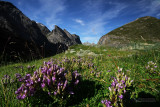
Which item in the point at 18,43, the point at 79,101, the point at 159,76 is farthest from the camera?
the point at 18,43

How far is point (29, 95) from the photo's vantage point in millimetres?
1910

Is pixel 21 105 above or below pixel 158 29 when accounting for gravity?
below

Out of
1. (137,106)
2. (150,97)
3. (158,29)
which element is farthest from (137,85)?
(158,29)

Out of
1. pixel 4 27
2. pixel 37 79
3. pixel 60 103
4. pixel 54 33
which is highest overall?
pixel 54 33

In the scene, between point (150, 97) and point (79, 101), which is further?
point (79, 101)

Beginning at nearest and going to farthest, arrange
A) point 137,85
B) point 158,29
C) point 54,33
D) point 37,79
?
point 37,79
point 137,85
point 54,33
point 158,29

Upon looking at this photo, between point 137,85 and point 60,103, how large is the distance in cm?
231

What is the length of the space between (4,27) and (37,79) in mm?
23543

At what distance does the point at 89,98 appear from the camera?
2447mm

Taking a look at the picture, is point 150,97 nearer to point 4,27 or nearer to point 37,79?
point 37,79

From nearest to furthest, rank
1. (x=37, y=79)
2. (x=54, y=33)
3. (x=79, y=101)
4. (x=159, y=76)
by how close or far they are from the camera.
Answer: (x=37, y=79) → (x=79, y=101) → (x=159, y=76) → (x=54, y=33)

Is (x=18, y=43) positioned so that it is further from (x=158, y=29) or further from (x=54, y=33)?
(x=158, y=29)

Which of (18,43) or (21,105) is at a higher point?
(18,43)

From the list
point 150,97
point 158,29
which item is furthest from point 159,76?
point 158,29
